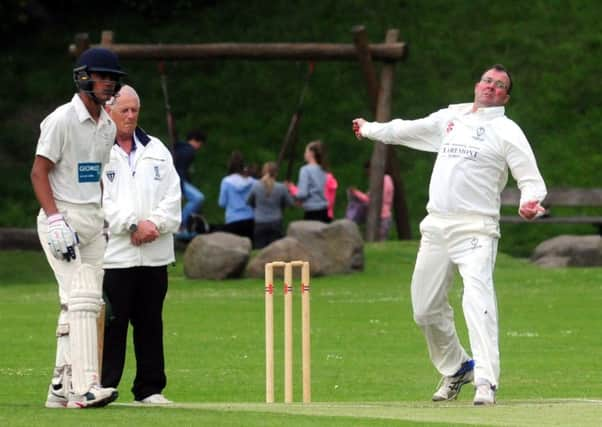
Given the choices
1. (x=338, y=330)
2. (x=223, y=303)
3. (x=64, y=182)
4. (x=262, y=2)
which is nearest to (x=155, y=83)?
(x=262, y=2)

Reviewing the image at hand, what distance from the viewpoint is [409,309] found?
20250mm

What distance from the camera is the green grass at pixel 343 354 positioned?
9.70 m

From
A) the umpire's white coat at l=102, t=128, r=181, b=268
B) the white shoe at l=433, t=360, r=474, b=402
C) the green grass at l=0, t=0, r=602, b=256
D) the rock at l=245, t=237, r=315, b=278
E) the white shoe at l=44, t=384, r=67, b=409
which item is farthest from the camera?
the green grass at l=0, t=0, r=602, b=256

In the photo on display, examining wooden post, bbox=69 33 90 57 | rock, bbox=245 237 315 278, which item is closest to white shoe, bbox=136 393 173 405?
rock, bbox=245 237 315 278

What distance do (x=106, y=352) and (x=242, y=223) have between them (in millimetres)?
15258

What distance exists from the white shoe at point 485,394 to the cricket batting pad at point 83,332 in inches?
Result: 97.9

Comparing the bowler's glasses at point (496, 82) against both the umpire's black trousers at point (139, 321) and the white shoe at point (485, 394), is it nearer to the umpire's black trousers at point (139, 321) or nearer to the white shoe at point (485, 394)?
the white shoe at point (485, 394)

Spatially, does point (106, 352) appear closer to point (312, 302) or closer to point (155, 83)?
point (312, 302)

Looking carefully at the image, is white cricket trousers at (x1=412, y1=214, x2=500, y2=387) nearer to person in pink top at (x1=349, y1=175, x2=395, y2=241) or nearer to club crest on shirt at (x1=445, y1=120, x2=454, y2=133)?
club crest on shirt at (x1=445, y1=120, x2=454, y2=133)

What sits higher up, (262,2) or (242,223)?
(262,2)

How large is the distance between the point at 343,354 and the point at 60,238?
661 centimetres

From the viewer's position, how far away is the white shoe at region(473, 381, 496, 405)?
10.7m

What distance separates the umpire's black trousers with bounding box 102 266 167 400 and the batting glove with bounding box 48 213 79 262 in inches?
61.1

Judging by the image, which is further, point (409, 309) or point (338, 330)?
point (409, 309)
